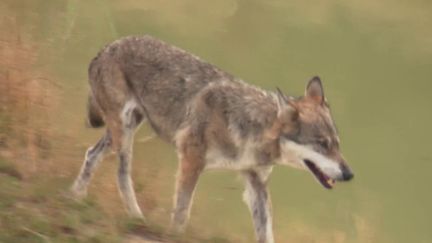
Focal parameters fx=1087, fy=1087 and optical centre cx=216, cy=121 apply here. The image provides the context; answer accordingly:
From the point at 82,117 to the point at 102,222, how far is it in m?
3.93

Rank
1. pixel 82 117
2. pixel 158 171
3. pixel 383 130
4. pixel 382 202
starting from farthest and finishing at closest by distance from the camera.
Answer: pixel 383 130 < pixel 382 202 < pixel 82 117 < pixel 158 171

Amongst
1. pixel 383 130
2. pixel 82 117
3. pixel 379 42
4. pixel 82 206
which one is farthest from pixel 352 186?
pixel 379 42

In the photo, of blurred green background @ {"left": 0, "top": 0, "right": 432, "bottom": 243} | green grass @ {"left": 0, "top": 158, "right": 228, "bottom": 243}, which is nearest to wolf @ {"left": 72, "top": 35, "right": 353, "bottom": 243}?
blurred green background @ {"left": 0, "top": 0, "right": 432, "bottom": 243}

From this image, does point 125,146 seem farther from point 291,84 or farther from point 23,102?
point 291,84

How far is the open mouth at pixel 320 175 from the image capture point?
808 cm

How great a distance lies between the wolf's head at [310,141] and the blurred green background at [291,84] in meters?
0.89

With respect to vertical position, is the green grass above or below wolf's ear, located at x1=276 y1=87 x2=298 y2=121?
below

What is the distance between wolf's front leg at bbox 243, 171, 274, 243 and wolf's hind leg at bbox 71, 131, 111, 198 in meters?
1.30

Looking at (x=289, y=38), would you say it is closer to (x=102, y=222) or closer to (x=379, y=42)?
(x=379, y=42)

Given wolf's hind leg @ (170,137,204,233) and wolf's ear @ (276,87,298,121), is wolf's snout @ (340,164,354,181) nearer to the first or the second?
wolf's ear @ (276,87,298,121)

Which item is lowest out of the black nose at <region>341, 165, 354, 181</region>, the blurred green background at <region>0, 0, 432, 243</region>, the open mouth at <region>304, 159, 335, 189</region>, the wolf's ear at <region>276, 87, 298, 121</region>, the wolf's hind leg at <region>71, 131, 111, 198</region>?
the blurred green background at <region>0, 0, 432, 243</region>

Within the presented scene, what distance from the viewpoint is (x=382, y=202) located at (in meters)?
12.3

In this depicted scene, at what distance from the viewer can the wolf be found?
8.13 meters

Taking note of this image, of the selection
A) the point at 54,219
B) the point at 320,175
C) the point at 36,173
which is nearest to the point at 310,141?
the point at 320,175
